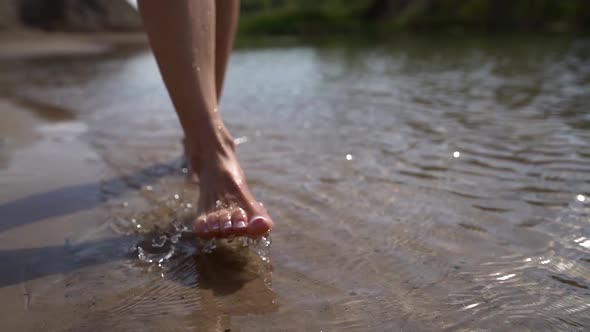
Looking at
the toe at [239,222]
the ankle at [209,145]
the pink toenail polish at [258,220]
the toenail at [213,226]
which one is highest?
the ankle at [209,145]

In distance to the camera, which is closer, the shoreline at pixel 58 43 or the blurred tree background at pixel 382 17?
the shoreline at pixel 58 43

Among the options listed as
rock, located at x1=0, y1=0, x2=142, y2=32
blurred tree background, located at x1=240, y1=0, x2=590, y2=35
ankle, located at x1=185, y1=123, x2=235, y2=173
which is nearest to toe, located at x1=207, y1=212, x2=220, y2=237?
ankle, located at x1=185, y1=123, x2=235, y2=173

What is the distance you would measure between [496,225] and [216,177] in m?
0.69

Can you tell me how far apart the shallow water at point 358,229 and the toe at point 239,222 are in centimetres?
6

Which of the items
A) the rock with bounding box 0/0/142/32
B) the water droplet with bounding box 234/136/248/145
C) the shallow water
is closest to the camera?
the shallow water

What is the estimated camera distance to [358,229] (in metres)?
1.26

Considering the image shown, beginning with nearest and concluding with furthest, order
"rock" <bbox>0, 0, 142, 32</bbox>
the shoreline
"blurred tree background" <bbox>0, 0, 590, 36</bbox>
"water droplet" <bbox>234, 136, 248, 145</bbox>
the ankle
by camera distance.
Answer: the ankle < "water droplet" <bbox>234, 136, 248, 145</bbox> < the shoreline < "rock" <bbox>0, 0, 142, 32</bbox> < "blurred tree background" <bbox>0, 0, 590, 36</bbox>

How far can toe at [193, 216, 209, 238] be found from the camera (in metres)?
1.14

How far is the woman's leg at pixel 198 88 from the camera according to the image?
121 centimetres

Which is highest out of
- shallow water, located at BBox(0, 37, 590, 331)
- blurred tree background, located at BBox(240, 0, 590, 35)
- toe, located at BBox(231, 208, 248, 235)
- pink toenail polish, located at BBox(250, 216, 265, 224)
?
pink toenail polish, located at BBox(250, 216, 265, 224)

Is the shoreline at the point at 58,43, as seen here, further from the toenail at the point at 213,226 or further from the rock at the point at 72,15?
the toenail at the point at 213,226

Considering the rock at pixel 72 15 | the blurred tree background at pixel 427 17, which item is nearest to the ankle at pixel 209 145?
the blurred tree background at pixel 427 17

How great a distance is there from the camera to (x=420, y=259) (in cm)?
110

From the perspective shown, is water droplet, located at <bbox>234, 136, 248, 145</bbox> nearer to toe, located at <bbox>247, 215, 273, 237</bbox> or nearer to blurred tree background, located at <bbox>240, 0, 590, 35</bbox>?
toe, located at <bbox>247, 215, 273, 237</bbox>
